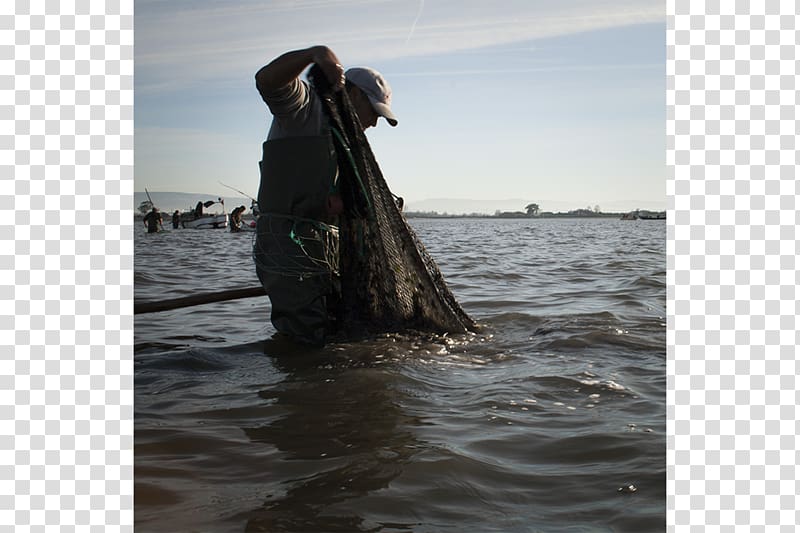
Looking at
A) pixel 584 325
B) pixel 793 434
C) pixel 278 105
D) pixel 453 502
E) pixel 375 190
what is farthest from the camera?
pixel 584 325

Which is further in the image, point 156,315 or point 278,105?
point 156,315

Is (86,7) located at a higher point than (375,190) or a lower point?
higher

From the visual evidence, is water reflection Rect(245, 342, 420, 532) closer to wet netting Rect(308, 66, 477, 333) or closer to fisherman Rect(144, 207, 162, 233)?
wet netting Rect(308, 66, 477, 333)

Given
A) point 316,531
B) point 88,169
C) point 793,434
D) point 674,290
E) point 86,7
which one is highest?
point 86,7

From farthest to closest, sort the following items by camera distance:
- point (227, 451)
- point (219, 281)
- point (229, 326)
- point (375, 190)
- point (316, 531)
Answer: point (219, 281) < point (229, 326) < point (375, 190) < point (227, 451) < point (316, 531)

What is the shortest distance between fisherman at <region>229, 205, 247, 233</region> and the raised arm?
26367 mm

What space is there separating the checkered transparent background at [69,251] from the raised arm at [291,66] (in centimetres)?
Answer: 197

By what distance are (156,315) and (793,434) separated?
621 cm

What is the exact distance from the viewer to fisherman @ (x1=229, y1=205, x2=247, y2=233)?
29.6 metres

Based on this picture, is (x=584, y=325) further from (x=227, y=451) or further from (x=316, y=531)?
(x=316, y=531)

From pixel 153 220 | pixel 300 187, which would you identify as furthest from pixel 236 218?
pixel 300 187

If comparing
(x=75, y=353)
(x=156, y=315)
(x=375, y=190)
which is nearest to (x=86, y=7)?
(x=75, y=353)

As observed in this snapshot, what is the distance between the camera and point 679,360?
1.74m

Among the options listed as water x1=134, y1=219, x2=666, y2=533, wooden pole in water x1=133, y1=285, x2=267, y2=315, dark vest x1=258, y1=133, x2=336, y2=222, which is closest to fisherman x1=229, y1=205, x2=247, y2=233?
water x1=134, y1=219, x2=666, y2=533
